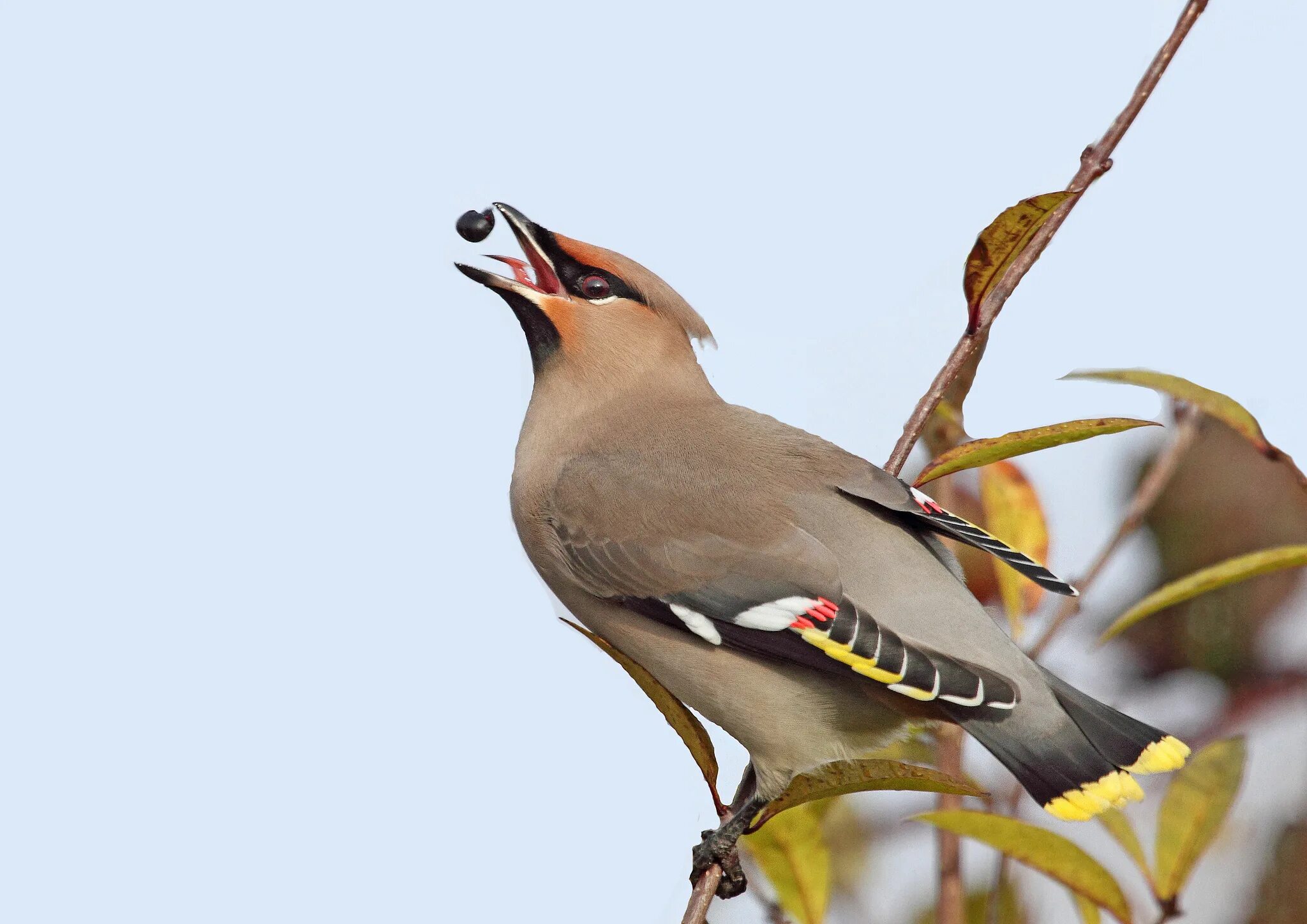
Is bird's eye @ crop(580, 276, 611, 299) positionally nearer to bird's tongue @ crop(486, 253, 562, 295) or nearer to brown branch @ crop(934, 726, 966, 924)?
bird's tongue @ crop(486, 253, 562, 295)

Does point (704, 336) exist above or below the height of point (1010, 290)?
above

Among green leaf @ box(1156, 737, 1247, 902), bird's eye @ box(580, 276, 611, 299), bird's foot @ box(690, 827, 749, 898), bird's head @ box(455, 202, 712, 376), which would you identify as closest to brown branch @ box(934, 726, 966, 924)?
green leaf @ box(1156, 737, 1247, 902)

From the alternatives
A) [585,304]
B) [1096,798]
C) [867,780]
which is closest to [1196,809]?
[1096,798]

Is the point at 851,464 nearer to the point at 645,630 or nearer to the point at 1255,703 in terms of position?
the point at 645,630

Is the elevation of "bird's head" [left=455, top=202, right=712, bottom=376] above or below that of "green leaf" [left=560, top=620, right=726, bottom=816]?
above

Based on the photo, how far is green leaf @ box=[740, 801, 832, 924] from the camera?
2.23 meters

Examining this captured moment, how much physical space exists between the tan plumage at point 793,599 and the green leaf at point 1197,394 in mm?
374

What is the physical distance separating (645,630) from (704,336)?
0.78m

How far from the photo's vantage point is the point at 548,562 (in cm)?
266

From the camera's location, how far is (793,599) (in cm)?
241

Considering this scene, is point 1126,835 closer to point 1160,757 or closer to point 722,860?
point 1160,757

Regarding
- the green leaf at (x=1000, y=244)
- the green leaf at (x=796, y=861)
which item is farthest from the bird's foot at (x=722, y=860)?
the green leaf at (x=1000, y=244)

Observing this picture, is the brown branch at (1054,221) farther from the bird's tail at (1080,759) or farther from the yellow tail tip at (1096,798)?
the yellow tail tip at (1096,798)

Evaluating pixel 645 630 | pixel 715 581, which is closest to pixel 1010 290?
pixel 715 581
